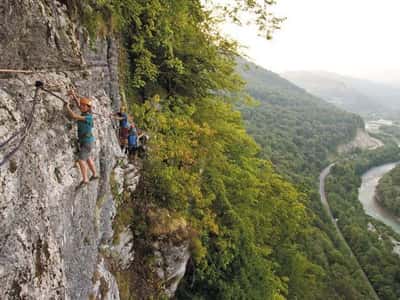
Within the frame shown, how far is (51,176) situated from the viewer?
179 inches

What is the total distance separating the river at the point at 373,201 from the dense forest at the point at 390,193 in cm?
177

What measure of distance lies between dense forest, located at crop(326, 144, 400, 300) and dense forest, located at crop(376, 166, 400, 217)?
6655mm

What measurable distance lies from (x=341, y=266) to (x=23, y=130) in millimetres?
53973

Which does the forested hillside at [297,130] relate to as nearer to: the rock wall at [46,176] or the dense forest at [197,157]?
the dense forest at [197,157]

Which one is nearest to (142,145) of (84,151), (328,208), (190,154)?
(190,154)

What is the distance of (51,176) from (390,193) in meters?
92.9

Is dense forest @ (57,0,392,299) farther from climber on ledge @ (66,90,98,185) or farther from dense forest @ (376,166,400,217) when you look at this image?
dense forest @ (376,166,400,217)

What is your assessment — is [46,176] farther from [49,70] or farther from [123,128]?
[123,128]

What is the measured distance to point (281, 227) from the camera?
16.6m

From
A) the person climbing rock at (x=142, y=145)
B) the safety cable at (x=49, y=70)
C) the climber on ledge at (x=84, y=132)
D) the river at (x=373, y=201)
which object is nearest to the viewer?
the safety cable at (x=49, y=70)

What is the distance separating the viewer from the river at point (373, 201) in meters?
75.1

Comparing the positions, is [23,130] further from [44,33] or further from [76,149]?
[44,33]

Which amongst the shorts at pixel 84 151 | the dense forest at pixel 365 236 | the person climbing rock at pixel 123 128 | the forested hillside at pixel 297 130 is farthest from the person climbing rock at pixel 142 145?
the forested hillside at pixel 297 130

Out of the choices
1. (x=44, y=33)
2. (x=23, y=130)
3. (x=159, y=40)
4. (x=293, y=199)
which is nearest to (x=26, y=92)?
(x=23, y=130)
